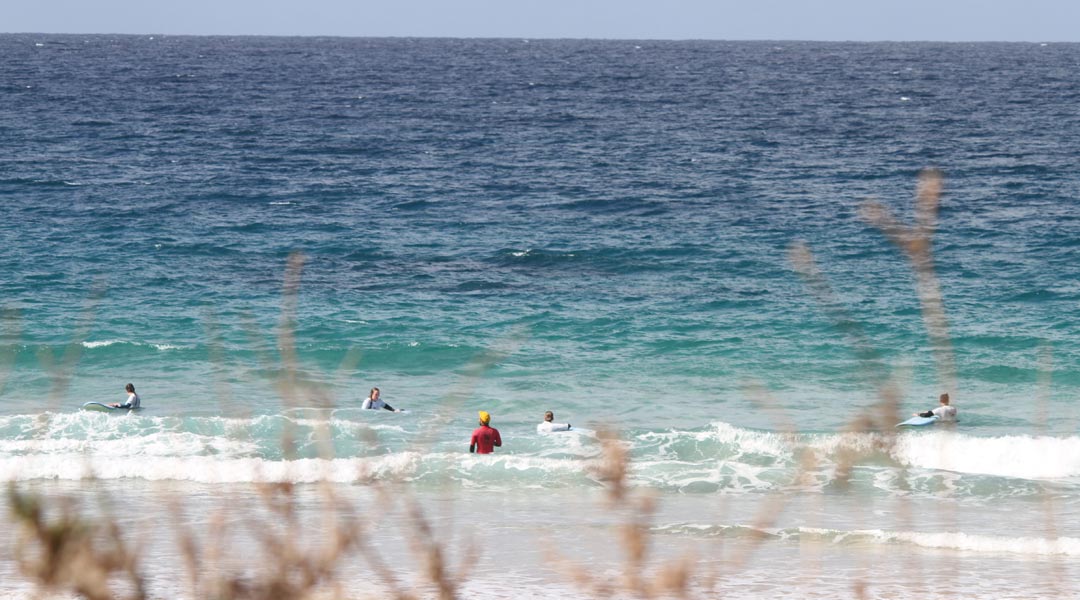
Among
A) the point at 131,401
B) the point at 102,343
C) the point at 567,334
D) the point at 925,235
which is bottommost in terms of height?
the point at 925,235

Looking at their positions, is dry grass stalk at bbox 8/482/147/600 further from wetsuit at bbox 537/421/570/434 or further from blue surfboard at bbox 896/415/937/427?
wetsuit at bbox 537/421/570/434

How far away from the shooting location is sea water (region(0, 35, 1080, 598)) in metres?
14.3

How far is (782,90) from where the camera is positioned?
10200cm

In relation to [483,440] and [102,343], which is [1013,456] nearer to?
[483,440]

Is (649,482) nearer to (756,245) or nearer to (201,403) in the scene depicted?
(201,403)

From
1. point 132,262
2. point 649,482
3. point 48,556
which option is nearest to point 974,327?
point 649,482

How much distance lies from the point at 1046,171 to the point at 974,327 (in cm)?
2575

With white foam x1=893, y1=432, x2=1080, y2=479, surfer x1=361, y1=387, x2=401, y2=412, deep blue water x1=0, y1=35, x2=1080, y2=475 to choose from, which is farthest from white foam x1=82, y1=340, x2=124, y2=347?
white foam x1=893, y1=432, x2=1080, y2=479

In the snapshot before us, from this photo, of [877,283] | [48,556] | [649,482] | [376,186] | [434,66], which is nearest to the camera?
[48,556]

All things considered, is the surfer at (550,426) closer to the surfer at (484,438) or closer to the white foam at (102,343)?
the surfer at (484,438)

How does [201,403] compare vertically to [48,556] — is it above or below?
above

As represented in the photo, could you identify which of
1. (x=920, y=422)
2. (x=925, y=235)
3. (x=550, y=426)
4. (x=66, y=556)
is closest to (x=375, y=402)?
(x=550, y=426)

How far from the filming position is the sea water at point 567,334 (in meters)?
14.3

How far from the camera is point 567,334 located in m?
29.4
